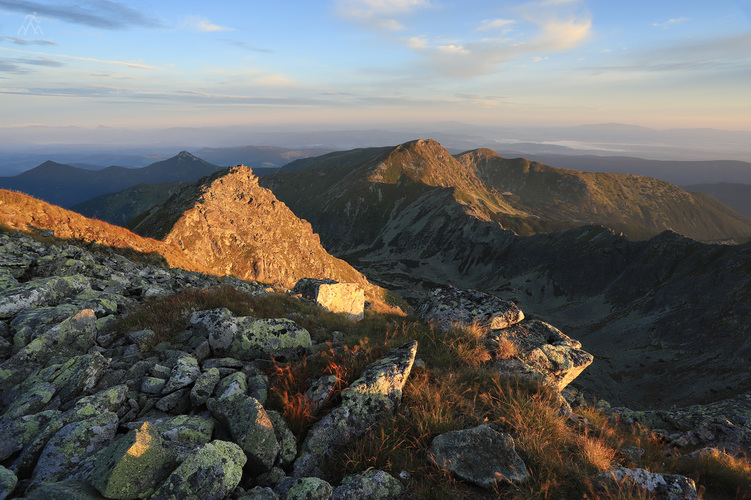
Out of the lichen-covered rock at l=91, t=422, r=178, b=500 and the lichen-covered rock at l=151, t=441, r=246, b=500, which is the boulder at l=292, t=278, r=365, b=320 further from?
the lichen-covered rock at l=91, t=422, r=178, b=500

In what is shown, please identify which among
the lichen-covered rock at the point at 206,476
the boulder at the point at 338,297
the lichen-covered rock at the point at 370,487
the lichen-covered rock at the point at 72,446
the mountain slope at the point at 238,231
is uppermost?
the lichen-covered rock at the point at 206,476

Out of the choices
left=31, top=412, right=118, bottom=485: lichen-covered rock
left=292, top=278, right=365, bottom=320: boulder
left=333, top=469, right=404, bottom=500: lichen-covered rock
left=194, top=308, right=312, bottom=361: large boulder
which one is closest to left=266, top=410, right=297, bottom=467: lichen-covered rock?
left=333, top=469, right=404, bottom=500: lichen-covered rock

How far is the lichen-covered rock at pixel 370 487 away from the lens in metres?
4.80

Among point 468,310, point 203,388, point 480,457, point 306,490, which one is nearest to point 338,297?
point 468,310

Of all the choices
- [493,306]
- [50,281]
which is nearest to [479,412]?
[493,306]

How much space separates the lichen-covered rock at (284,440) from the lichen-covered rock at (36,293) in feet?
30.3

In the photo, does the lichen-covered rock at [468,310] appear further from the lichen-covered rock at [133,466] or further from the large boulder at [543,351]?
the lichen-covered rock at [133,466]

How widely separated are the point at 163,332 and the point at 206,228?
6871 centimetres

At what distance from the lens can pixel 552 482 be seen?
16.8 feet

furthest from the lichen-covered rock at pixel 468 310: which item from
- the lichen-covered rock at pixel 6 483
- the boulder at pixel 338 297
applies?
the lichen-covered rock at pixel 6 483

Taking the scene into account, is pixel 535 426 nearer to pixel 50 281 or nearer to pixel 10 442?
pixel 10 442

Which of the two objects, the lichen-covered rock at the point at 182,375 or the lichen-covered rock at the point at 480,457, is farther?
the lichen-covered rock at the point at 182,375

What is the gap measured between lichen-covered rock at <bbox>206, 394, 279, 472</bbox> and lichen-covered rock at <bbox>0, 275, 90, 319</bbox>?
8.12 meters

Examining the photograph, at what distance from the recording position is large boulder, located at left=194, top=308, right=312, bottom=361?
870cm
